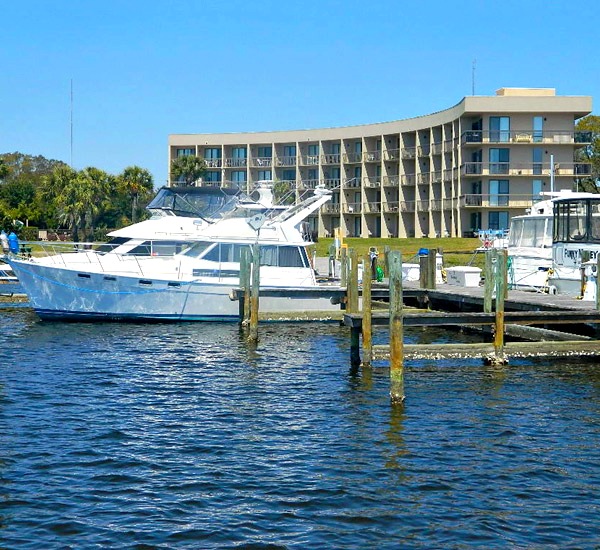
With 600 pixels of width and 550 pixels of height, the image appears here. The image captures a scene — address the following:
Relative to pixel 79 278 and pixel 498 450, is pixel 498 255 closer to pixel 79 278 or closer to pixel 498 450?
pixel 498 450

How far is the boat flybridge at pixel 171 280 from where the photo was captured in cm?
3173

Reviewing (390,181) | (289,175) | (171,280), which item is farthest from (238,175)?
(171,280)

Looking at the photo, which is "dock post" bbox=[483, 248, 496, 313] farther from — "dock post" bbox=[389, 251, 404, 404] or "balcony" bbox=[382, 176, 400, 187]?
"balcony" bbox=[382, 176, 400, 187]

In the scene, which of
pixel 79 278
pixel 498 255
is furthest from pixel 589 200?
pixel 79 278

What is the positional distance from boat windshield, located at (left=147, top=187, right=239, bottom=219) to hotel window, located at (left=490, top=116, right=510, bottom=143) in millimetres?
39982

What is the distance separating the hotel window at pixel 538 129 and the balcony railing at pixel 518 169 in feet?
5.79

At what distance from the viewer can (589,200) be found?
29.5 metres

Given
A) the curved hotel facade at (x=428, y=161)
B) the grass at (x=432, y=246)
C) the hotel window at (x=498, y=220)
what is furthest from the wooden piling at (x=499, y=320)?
the hotel window at (x=498, y=220)

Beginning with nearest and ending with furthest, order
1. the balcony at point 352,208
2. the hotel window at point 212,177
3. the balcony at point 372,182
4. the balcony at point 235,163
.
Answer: the balcony at point 372,182, the balcony at point 352,208, the balcony at point 235,163, the hotel window at point 212,177

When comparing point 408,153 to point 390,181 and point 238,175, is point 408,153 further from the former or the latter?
point 238,175

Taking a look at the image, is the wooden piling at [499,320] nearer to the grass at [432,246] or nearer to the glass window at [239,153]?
the grass at [432,246]

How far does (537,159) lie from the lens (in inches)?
2795

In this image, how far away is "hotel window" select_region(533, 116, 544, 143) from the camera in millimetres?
70500

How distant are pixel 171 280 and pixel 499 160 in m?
44.5
